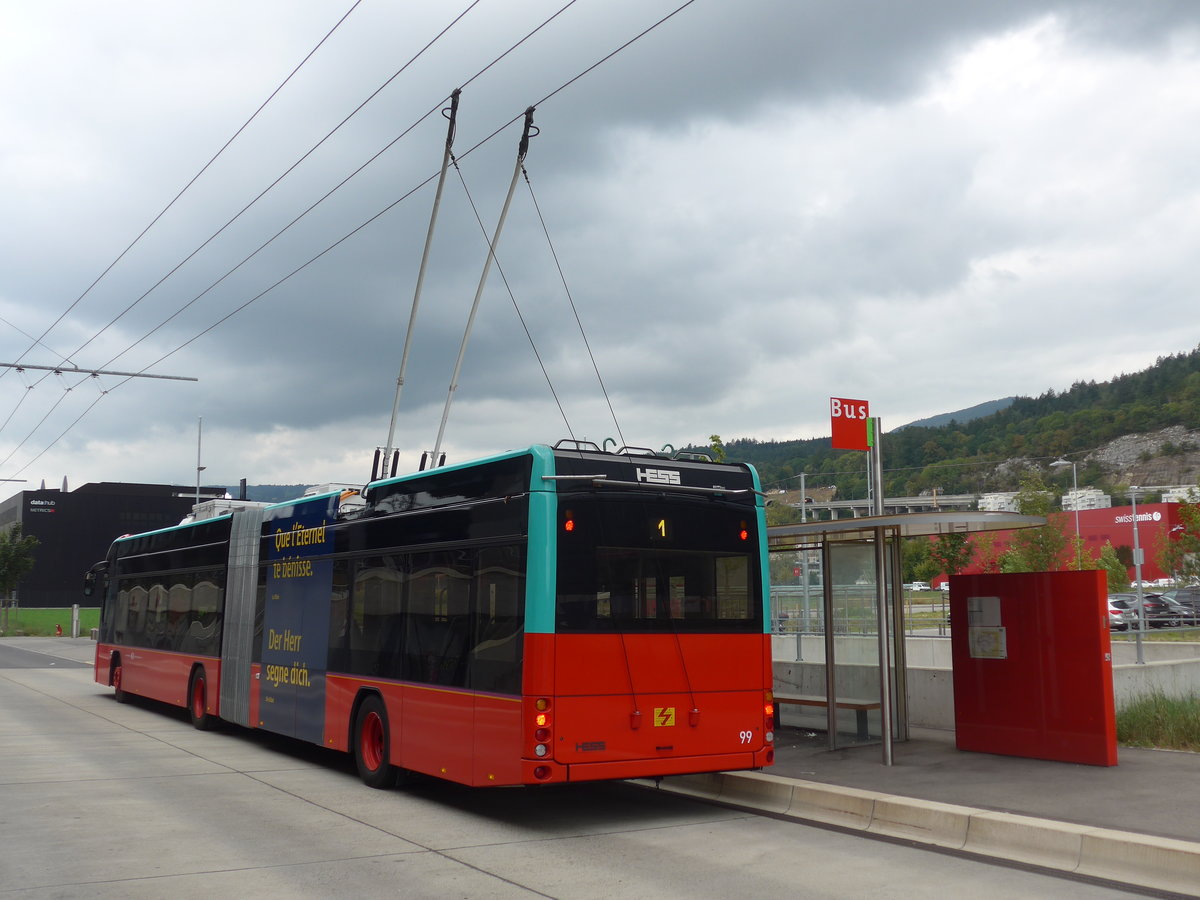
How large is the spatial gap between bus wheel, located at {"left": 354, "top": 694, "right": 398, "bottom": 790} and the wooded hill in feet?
149

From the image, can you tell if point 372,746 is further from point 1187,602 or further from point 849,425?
point 1187,602

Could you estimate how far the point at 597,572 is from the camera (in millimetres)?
9266

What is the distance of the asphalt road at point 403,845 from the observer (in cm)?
709

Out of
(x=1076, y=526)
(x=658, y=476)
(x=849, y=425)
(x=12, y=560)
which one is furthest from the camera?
(x=12, y=560)

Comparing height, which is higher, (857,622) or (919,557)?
(919,557)

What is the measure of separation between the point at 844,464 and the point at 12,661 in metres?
60.1

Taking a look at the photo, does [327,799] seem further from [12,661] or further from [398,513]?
[12,661]

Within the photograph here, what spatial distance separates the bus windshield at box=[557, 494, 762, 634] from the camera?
30.1 ft

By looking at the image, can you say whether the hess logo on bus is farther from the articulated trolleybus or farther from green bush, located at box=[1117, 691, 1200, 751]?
green bush, located at box=[1117, 691, 1200, 751]

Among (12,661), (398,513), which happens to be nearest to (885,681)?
(398,513)

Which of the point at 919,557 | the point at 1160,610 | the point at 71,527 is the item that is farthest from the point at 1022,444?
the point at 71,527

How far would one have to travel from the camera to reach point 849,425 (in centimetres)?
1606

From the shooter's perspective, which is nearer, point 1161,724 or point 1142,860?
point 1142,860

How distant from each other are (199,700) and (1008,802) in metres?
12.7
